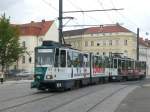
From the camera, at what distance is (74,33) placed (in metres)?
149

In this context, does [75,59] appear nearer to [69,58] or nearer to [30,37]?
[69,58]

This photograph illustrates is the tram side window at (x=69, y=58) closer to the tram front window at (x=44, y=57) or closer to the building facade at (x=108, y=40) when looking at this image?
the tram front window at (x=44, y=57)

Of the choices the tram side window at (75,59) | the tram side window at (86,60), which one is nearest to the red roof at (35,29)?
the tram side window at (86,60)

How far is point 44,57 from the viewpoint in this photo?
3306 centimetres

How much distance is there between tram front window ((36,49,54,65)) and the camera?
32.9 metres

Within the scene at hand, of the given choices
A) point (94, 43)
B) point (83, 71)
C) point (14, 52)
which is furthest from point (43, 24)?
point (83, 71)

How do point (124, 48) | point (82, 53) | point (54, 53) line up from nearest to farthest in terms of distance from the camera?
point (54, 53)
point (82, 53)
point (124, 48)

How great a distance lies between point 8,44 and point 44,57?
56.2 metres

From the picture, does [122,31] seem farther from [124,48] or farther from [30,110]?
[30,110]

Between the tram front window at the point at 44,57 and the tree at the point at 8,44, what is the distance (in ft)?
179

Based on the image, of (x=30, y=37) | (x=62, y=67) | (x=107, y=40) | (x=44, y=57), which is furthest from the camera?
(x=107, y=40)

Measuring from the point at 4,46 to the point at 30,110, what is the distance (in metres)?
67.7

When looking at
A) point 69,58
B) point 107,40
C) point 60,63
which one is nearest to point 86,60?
point 69,58

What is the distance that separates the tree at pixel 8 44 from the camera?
8738 cm
